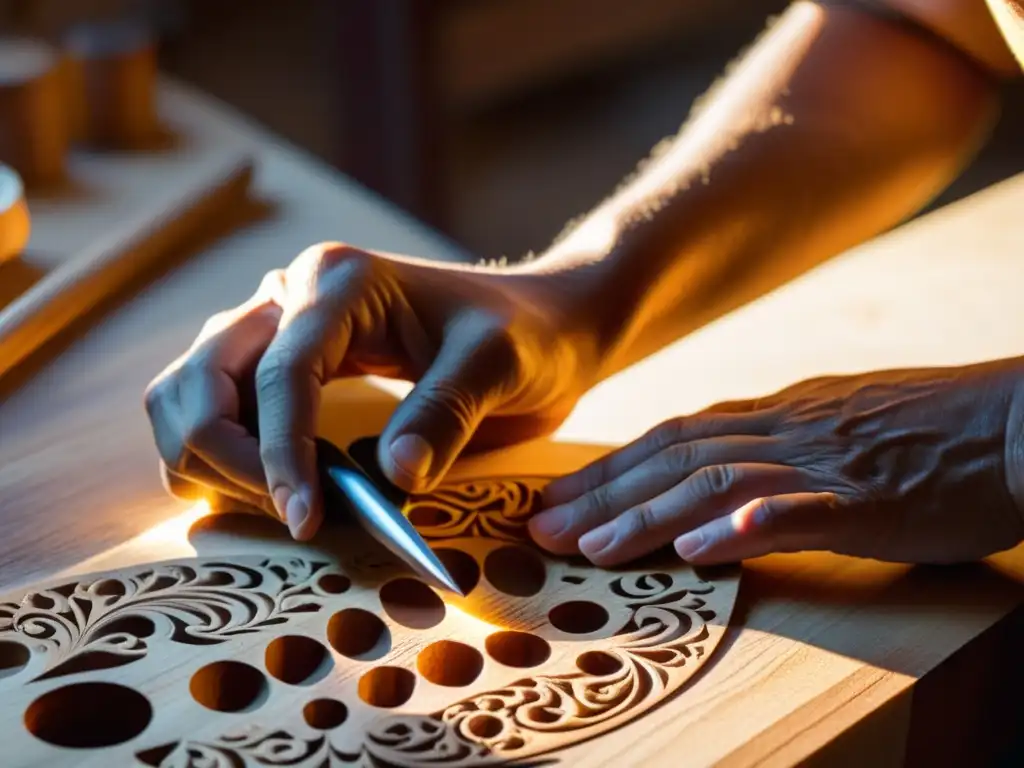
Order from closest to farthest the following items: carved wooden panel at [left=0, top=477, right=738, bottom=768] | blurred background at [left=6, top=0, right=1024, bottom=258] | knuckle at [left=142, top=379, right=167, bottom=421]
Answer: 1. carved wooden panel at [left=0, top=477, right=738, bottom=768]
2. knuckle at [left=142, top=379, right=167, bottom=421]
3. blurred background at [left=6, top=0, right=1024, bottom=258]

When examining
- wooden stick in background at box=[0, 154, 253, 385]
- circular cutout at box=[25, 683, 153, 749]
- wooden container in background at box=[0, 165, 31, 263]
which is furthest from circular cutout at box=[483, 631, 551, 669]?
wooden container in background at box=[0, 165, 31, 263]

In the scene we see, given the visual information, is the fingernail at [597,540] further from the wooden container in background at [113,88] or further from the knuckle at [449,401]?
the wooden container in background at [113,88]

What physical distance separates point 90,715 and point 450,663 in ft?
0.68

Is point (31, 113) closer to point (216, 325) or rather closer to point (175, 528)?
point (216, 325)

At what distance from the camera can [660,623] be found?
775 millimetres

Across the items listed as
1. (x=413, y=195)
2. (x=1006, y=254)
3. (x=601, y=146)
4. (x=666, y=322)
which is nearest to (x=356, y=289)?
(x=666, y=322)

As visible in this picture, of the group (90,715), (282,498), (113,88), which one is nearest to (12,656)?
(90,715)

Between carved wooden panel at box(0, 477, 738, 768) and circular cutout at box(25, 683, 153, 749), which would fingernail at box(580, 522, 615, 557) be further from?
circular cutout at box(25, 683, 153, 749)

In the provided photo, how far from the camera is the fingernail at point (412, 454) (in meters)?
0.82

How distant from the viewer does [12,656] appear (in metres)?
0.75

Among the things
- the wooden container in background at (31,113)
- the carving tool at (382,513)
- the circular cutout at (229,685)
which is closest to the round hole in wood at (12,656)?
the circular cutout at (229,685)

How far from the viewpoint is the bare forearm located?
1.08 metres

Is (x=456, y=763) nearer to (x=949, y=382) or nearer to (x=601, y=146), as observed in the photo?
(x=949, y=382)

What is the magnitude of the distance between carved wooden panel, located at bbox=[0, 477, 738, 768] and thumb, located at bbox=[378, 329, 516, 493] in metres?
0.06
